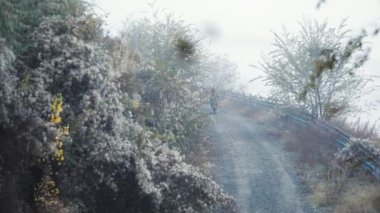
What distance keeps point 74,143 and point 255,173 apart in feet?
26.2

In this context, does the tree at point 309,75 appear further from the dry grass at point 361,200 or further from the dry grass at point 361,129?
the dry grass at point 361,200

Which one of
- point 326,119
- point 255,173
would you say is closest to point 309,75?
point 326,119

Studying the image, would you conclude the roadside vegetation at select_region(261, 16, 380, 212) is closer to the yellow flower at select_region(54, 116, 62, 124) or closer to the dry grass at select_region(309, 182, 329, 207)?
the dry grass at select_region(309, 182, 329, 207)

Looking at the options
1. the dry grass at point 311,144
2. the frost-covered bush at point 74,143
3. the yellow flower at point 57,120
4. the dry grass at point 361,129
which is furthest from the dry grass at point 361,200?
the yellow flower at point 57,120

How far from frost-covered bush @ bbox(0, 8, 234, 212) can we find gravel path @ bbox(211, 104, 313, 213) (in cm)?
318

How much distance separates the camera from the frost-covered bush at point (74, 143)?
6.61 metres

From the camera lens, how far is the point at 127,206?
26.8 feet

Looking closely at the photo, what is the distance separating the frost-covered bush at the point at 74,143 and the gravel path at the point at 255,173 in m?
3.18

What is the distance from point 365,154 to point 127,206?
7.43m

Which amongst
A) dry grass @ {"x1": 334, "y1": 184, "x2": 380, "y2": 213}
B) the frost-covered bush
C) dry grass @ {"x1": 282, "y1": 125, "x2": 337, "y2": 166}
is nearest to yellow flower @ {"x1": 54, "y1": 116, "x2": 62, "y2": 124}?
the frost-covered bush

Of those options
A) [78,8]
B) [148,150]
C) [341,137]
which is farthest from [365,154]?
[78,8]

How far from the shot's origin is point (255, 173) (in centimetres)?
1450

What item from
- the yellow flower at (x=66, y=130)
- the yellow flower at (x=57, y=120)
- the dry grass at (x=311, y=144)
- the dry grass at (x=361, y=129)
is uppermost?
the dry grass at (x=361, y=129)

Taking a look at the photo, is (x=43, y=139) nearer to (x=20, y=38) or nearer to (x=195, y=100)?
(x=20, y=38)
